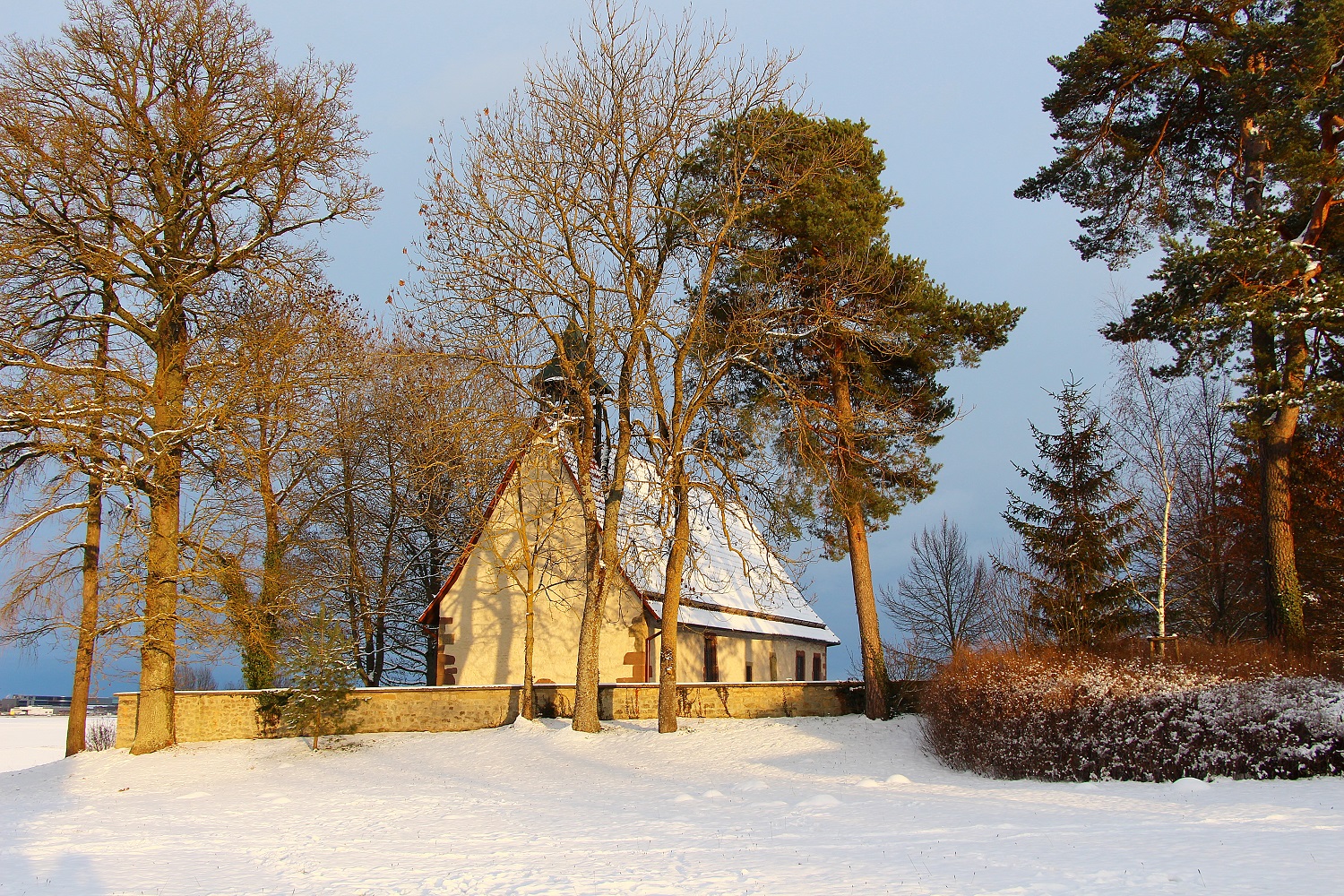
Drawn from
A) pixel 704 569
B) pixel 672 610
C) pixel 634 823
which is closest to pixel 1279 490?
pixel 672 610

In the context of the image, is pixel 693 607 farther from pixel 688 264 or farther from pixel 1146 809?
pixel 1146 809

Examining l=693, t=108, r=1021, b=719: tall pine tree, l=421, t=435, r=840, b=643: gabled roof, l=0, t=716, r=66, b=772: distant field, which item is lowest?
l=0, t=716, r=66, b=772: distant field

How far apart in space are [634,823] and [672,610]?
9.25 metres

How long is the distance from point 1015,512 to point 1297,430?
772 centimetres

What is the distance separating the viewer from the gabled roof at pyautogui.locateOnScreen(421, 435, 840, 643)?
73.9 ft

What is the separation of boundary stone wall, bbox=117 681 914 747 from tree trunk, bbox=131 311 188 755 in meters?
1.07

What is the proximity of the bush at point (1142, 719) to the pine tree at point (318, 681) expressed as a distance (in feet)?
41.7

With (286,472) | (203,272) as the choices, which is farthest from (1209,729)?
(286,472)

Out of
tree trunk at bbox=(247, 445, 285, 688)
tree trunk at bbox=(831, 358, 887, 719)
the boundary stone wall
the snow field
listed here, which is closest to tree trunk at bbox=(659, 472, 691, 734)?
the boundary stone wall

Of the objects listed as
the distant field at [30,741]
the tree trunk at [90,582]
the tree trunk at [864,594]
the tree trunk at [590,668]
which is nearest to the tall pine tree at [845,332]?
the tree trunk at [864,594]

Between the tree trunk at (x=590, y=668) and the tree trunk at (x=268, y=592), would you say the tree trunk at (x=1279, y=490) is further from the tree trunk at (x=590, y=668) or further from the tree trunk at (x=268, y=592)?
the tree trunk at (x=268, y=592)

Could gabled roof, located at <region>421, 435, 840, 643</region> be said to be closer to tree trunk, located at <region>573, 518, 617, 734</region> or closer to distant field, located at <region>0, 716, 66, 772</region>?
tree trunk, located at <region>573, 518, 617, 734</region>

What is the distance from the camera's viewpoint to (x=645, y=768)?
1792 centimetres

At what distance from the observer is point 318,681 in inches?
807
